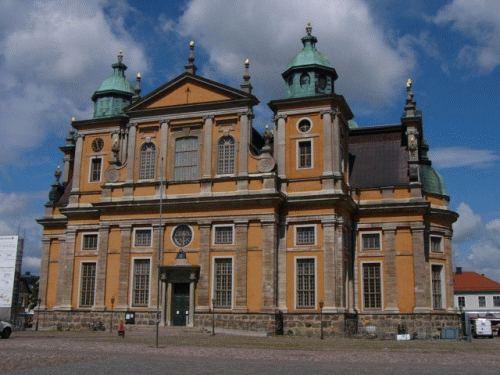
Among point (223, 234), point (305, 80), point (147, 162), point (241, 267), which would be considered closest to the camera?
point (241, 267)

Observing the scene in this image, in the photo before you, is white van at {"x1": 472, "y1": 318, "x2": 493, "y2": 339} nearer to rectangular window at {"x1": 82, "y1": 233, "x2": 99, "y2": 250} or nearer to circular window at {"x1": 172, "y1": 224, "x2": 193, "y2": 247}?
circular window at {"x1": 172, "y1": 224, "x2": 193, "y2": 247}

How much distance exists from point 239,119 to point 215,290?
1133cm

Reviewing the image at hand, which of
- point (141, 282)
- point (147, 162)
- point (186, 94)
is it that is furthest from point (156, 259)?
point (186, 94)

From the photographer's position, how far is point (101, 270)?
42094 mm

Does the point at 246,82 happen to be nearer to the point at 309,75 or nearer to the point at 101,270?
the point at 309,75

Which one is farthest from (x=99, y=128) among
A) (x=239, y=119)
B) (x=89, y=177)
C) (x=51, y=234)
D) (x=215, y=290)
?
(x=215, y=290)

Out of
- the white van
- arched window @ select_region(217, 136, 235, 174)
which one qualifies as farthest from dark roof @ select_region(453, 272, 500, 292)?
arched window @ select_region(217, 136, 235, 174)

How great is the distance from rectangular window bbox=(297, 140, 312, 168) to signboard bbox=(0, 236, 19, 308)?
764 inches

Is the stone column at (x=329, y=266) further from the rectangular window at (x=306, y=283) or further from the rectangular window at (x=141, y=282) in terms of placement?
the rectangular window at (x=141, y=282)

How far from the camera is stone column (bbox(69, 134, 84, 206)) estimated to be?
152 ft

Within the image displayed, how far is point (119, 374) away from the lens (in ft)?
50.9

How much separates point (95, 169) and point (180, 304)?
1354cm

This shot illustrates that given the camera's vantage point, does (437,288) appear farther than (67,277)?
No

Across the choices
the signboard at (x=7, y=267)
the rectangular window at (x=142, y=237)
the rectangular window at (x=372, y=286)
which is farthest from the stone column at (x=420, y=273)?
Result: the signboard at (x=7, y=267)
